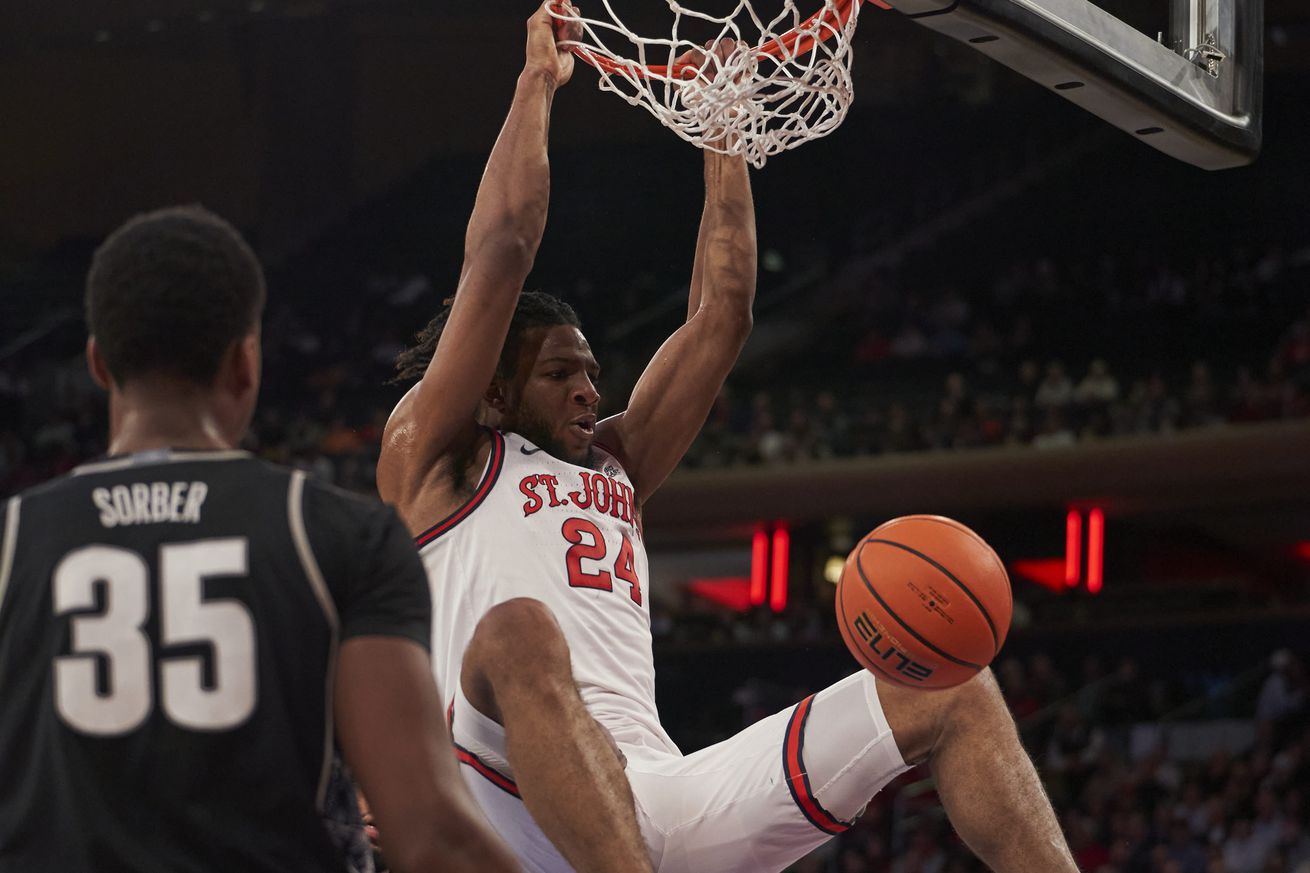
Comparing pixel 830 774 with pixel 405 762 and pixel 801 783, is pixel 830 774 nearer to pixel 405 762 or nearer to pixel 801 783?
pixel 801 783

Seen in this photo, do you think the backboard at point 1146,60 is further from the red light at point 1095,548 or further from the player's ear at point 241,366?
the red light at point 1095,548

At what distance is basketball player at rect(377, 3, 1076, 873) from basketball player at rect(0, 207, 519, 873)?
1594 millimetres

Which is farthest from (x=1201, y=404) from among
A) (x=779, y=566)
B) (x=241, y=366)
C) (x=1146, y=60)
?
(x=241, y=366)

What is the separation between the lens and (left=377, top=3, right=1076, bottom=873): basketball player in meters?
3.82

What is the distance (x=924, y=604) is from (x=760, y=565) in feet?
43.9

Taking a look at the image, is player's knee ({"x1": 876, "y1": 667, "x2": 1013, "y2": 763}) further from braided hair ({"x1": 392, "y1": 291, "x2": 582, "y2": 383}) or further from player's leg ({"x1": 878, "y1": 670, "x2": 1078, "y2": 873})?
braided hair ({"x1": 392, "y1": 291, "x2": 582, "y2": 383})

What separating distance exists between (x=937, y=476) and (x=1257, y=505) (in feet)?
9.70

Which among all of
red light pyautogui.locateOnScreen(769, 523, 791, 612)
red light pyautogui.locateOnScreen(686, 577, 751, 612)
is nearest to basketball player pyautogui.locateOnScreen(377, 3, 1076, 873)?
red light pyautogui.locateOnScreen(769, 523, 791, 612)

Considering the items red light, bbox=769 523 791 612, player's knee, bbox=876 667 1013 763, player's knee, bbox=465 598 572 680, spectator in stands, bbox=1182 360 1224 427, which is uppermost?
player's knee, bbox=465 598 572 680

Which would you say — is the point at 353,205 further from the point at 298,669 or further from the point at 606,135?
the point at 298,669

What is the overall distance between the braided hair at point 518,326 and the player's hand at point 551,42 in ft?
1.95

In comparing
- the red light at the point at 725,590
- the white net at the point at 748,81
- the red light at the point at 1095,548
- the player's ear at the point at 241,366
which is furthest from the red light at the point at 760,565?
the player's ear at the point at 241,366

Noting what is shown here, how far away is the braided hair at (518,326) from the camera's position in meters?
4.71

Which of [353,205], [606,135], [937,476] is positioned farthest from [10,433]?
[937,476]
